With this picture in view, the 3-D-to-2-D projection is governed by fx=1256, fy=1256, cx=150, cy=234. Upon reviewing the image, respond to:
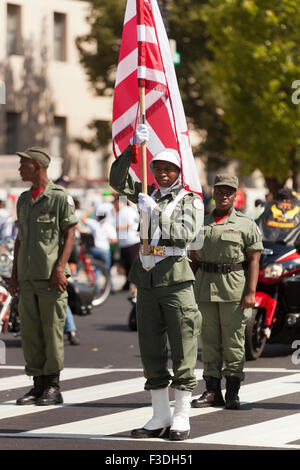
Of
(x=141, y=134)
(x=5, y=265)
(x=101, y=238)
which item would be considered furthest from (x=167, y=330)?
(x=101, y=238)

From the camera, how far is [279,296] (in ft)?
42.8

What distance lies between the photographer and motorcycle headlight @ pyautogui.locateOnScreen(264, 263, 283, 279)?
1291 cm

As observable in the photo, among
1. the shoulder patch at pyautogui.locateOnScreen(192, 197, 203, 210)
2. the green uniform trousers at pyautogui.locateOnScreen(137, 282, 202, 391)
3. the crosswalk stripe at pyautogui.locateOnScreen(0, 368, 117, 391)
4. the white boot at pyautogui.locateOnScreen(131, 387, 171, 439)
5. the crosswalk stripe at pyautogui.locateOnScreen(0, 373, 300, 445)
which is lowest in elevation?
the crosswalk stripe at pyautogui.locateOnScreen(0, 368, 117, 391)

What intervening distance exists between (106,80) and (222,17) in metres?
9.98

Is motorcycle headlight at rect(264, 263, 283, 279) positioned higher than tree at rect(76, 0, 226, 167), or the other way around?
tree at rect(76, 0, 226, 167)

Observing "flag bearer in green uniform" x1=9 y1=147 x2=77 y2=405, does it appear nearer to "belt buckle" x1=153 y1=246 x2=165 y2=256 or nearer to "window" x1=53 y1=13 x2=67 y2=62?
"belt buckle" x1=153 y1=246 x2=165 y2=256

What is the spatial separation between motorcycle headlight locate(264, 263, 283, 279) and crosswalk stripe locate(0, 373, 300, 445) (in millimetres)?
Result: 1547

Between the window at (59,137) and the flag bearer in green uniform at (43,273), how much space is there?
3800cm

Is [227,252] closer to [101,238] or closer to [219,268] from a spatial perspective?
[219,268]

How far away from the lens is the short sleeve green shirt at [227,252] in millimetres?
9875

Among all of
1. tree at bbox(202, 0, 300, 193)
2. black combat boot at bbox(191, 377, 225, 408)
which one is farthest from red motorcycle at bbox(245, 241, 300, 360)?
tree at bbox(202, 0, 300, 193)

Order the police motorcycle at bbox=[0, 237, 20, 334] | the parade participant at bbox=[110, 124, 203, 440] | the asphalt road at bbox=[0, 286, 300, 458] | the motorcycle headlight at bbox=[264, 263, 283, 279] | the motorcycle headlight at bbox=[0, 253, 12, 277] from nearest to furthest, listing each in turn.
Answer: the asphalt road at bbox=[0, 286, 300, 458] → the parade participant at bbox=[110, 124, 203, 440] → the motorcycle headlight at bbox=[264, 263, 283, 279] → the police motorcycle at bbox=[0, 237, 20, 334] → the motorcycle headlight at bbox=[0, 253, 12, 277]
